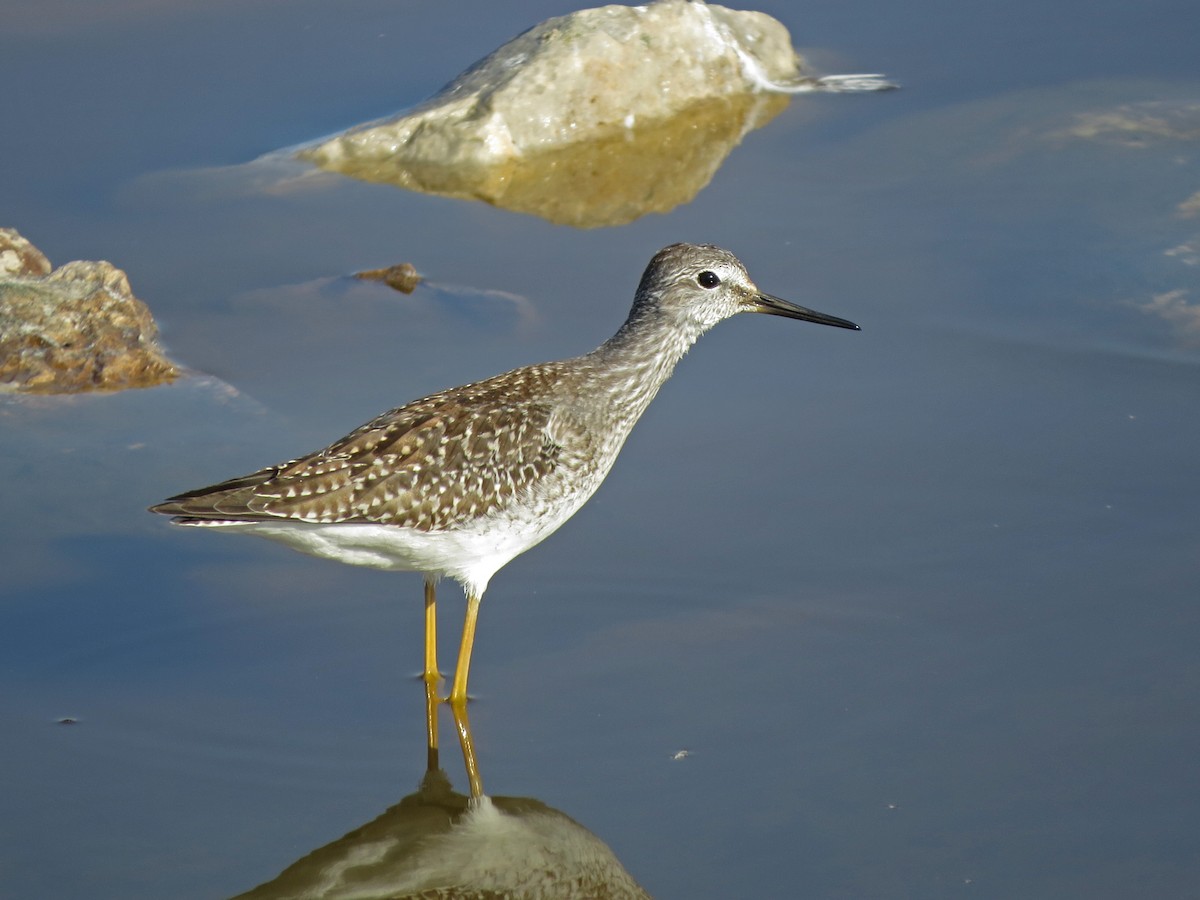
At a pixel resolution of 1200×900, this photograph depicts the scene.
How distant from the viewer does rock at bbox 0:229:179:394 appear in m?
8.73

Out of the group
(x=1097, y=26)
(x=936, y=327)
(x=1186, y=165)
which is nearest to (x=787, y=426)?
(x=936, y=327)

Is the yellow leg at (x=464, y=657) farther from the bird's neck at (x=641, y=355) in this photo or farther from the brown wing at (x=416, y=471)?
the bird's neck at (x=641, y=355)

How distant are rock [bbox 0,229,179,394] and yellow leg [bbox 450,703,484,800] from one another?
309 cm

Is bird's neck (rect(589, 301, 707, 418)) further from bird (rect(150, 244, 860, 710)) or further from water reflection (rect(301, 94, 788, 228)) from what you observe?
water reflection (rect(301, 94, 788, 228))

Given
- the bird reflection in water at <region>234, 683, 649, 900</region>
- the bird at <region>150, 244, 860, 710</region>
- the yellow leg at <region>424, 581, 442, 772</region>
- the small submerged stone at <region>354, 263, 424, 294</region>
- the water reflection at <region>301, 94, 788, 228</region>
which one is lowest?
the bird reflection in water at <region>234, 683, 649, 900</region>

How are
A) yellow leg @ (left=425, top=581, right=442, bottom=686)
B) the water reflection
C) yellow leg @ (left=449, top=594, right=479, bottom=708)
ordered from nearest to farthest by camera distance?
yellow leg @ (left=449, top=594, right=479, bottom=708) → yellow leg @ (left=425, top=581, right=442, bottom=686) → the water reflection

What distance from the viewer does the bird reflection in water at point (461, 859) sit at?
18.6 ft

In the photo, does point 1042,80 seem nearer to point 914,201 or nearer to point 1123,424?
point 914,201

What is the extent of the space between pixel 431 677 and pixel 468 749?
1.70 ft

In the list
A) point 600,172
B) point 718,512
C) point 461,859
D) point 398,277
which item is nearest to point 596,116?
point 600,172

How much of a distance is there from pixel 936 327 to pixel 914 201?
1.53 m

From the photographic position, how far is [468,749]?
6.55 m

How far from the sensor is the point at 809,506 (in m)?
7.87

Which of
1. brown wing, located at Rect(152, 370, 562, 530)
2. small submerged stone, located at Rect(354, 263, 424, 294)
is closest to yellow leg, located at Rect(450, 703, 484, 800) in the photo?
brown wing, located at Rect(152, 370, 562, 530)
